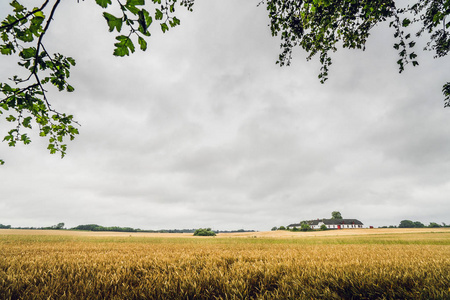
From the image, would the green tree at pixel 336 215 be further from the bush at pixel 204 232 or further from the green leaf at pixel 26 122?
the green leaf at pixel 26 122

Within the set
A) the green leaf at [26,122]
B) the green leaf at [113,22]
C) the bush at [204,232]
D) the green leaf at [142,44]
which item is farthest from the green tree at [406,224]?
the green leaf at [26,122]

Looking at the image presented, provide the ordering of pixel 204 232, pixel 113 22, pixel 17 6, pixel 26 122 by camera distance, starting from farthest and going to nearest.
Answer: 1. pixel 204 232
2. pixel 26 122
3. pixel 17 6
4. pixel 113 22

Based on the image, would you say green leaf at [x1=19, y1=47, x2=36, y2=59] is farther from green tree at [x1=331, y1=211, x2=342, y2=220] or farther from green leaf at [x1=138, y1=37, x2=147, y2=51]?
green tree at [x1=331, y1=211, x2=342, y2=220]

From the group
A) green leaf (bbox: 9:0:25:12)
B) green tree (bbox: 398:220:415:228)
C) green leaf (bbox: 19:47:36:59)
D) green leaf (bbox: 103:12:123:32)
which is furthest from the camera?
green tree (bbox: 398:220:415:228)

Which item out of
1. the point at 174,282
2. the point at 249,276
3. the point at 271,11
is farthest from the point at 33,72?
the point at 271,11

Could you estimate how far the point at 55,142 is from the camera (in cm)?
368

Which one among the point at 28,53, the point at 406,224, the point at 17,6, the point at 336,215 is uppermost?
the point at 17,6

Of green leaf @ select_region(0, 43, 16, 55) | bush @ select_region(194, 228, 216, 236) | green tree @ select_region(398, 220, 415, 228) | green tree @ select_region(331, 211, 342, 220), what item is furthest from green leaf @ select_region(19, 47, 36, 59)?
green tree @ select_region(398, 220, 415, 228)

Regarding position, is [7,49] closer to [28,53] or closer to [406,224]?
[28,53]

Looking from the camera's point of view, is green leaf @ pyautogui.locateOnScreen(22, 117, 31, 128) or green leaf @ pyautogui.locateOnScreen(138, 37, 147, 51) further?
green leaf @ pyautogui.locateOnScreen(22, 117, 31, 128)

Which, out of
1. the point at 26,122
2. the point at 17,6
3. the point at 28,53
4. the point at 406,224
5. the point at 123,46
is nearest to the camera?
the point at 123,46

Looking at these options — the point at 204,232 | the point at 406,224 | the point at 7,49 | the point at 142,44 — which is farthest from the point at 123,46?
the point at 406,224

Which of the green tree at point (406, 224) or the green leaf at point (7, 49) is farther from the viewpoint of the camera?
the green tree at point (406, 224)

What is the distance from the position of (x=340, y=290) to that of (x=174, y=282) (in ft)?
7.41
